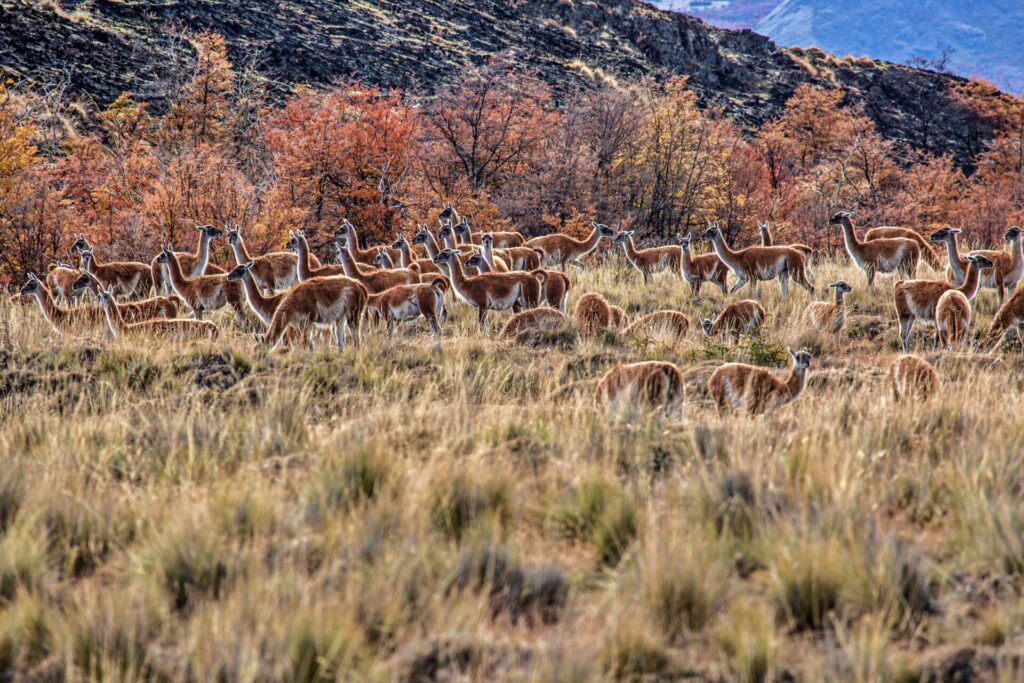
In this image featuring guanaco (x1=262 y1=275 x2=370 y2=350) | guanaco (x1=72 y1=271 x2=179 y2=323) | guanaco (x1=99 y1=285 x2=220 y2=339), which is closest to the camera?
guanaco (x1=262 y1=275 x2=370 y2=350)

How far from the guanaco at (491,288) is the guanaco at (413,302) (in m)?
0.90

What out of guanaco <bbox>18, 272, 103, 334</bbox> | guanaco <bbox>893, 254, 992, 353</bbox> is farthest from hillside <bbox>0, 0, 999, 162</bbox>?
guanaco <bbox>893, 254, 992, 353</bbox>

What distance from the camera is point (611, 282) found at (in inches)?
640

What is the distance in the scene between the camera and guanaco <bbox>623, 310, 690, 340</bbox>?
Answer: 35.6 feet

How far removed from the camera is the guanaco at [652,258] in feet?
54.2

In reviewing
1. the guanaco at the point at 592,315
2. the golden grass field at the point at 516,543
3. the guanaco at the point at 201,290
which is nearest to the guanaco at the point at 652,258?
the guanaco at the point at 592,315

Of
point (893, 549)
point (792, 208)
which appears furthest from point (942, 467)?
point (792, 208)

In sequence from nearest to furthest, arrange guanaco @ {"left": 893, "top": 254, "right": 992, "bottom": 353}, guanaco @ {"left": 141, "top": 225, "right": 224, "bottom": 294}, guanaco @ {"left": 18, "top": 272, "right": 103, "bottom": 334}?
guanaco @ {"left": 893, "top": 254, "right": 992, "bottom": 353} → guanaco @ {"left": 18, "top": 272, "right": 103, "bottom": 334} → guanaco @ {"left": 141, "top": 225, "right": 224, "bottom": 294}

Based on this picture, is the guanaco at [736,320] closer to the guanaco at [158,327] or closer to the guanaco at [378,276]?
the guanaco at [378,276]

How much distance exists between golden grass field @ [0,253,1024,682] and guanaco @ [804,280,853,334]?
3833 millimetres

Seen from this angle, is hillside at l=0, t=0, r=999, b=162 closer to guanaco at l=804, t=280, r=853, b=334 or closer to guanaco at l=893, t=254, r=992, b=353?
guanaco at l=804, t=280, r=853, b=334

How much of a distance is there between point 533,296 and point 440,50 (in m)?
47.5

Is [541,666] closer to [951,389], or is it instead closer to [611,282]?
[951,389]

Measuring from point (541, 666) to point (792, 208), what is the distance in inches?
1507
